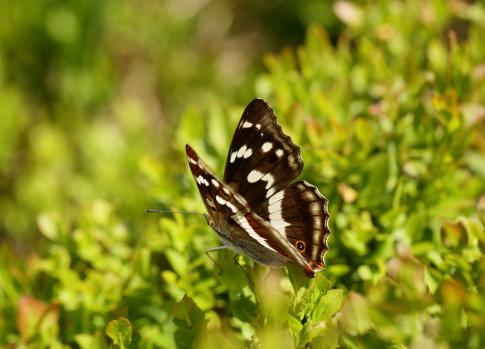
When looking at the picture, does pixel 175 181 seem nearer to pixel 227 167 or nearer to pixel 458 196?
pixel 227 167

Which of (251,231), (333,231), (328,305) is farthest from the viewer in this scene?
(333,231)

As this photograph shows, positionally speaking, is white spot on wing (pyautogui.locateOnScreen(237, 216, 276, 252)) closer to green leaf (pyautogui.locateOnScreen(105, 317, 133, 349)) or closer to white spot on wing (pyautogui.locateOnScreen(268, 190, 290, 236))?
white spot on wing (pyautogui.locateOnScreen(268, 190, 290, 236))

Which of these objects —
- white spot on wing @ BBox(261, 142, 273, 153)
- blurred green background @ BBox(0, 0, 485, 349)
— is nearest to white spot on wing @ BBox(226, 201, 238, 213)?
blurred green background @ BBox(0, 0, 485, 349)

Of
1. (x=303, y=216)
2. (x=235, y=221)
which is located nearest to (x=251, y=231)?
(x=235, y=221)

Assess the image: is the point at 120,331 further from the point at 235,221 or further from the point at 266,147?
the point at 266,147

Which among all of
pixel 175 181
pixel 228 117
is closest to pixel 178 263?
pixel 175 181
